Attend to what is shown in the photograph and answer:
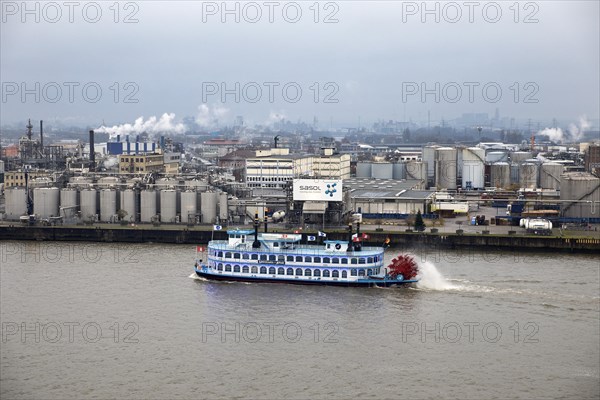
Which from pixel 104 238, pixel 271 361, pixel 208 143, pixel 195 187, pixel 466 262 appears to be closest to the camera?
pixel 271 361

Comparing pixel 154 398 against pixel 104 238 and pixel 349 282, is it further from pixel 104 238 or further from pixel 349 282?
pixel 104 238

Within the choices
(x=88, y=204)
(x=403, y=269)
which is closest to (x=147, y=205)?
(x=88, y=204)

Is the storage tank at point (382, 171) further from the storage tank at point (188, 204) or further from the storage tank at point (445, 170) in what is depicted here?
the storage tank at point (188, 204)

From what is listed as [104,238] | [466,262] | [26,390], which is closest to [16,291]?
[26,390]

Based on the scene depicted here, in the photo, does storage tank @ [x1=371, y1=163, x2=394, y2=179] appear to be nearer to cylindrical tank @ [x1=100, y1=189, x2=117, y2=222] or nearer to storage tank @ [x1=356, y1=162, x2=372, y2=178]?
storage tank @ [x1=356, y1=162, x2=372, y2=178]

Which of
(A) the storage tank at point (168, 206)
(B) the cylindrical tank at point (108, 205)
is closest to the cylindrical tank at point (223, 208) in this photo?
(A) the storage tank at point (168, 206)

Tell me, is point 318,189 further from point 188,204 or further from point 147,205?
point 147,205

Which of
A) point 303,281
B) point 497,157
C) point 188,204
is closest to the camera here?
point 303,281
